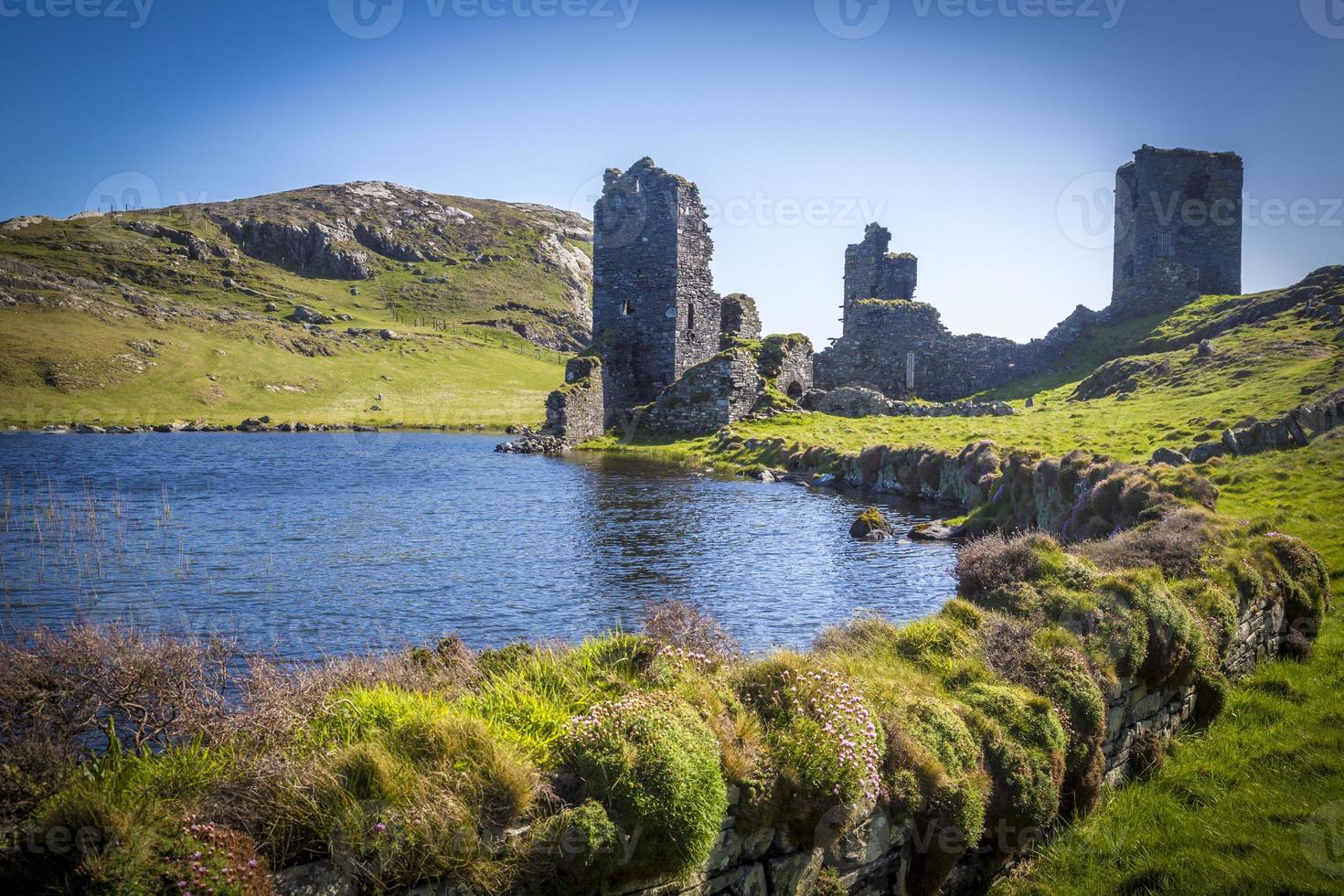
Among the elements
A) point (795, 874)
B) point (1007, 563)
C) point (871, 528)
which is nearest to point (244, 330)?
point (871, 528)

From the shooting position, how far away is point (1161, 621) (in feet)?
33.9

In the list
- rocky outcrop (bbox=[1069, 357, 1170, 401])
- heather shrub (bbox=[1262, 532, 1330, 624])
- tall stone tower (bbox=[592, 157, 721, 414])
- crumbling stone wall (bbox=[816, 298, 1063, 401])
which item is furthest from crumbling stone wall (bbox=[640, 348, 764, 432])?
heather shrub (bbox=[1262, 532, 1330, 624])

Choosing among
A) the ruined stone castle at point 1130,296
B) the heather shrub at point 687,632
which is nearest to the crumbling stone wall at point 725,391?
the ruined stone castle at point 1130,296

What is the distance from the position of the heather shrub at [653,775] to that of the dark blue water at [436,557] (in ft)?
23.8

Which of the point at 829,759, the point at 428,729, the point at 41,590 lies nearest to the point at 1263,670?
the point at 829,759

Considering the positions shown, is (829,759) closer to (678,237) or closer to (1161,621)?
(1161,621)

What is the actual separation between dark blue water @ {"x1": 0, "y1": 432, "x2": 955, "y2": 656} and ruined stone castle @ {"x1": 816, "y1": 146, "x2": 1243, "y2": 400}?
24.2 metres

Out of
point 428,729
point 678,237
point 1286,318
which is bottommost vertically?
point 428,729

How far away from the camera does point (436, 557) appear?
19422mm

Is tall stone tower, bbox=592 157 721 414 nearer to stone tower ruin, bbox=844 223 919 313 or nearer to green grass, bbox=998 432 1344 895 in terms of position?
stone tower ruin, bbox=844 223 919 313

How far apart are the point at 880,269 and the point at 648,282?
17190 mm

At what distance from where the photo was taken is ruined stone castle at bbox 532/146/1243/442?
1957 inches

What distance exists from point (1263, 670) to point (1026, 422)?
22771 millimetres

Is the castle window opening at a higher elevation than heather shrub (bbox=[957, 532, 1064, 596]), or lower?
higher
